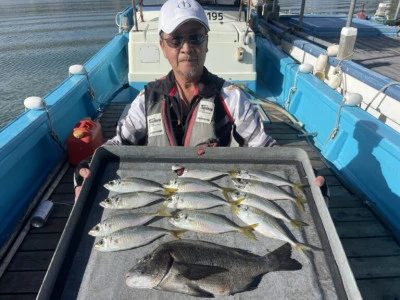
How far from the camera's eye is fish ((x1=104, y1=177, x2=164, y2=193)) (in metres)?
2.31

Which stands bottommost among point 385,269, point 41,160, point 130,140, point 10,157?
Answer: point 385,269

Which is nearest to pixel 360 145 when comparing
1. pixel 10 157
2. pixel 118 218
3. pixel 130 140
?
pixel 130 140

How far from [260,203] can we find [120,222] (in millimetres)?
1010

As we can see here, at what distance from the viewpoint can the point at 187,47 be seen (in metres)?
2.88

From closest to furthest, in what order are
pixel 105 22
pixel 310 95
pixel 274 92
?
pixel 310 95 → pixel 274 92 → pixel 105 22

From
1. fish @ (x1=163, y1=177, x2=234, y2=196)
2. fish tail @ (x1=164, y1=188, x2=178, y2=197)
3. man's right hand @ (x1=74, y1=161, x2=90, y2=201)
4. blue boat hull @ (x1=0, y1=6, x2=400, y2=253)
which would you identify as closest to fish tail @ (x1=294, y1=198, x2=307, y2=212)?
fish @ (x1=163, y1=177, x2=234, y2=196)

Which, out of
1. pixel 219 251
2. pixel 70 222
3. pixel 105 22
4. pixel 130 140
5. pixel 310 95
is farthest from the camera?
pixel 105 22

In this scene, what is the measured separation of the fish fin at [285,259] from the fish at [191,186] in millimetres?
614

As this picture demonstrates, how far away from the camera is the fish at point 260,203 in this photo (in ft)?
6.98

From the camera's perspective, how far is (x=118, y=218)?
6.82 ft

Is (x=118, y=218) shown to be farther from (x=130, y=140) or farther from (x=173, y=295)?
(x=130, y=140)

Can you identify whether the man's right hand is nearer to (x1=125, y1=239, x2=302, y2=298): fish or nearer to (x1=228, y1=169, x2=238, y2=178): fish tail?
(x1=125, y1=239, x2=302, y2=298): fish

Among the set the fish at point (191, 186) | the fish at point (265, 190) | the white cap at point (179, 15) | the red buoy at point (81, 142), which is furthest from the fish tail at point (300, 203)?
the red buoy at point (81, 142)

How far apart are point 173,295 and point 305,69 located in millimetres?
5724
